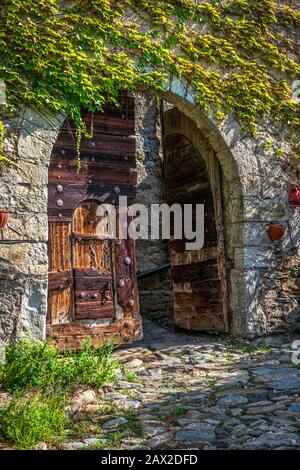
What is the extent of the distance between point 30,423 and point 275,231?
3.63 metres

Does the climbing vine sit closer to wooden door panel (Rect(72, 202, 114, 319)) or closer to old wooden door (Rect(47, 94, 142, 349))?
old wooden door (Rect(47, 94, 142, 349))

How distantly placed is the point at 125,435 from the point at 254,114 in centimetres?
402

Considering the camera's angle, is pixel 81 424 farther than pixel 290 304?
No

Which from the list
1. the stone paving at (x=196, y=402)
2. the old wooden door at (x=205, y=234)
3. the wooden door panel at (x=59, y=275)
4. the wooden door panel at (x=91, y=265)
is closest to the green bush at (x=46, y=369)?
the stone paving at (x=196, y=402)

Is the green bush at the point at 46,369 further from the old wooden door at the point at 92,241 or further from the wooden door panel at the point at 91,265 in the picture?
the wooden door panel at the point at 91,265

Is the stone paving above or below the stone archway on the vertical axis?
below

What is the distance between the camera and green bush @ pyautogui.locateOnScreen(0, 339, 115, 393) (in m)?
3.71

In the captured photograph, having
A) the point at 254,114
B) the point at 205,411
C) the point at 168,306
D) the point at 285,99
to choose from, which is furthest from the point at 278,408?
the point at 168,306

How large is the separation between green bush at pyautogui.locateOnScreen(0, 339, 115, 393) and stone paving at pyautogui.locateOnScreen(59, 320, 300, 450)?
0.16m

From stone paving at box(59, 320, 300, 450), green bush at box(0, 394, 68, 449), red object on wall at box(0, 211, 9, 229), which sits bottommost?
stone paving at box(59, 320, 300, 450)

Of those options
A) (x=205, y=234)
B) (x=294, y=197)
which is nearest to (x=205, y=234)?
(x=205, y=234)

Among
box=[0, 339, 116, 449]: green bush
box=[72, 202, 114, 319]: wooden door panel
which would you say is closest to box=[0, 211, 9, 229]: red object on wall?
box=[72, 202, 114, 319]: wooden door panel

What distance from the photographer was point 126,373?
171 inches
